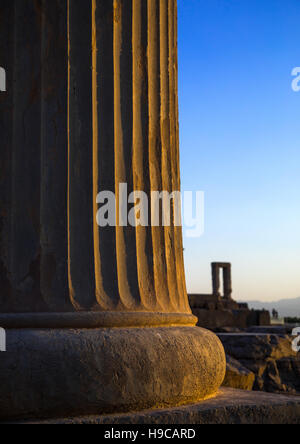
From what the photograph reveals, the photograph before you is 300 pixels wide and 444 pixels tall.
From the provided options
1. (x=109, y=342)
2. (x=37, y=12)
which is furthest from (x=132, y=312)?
(x=37, y=12)

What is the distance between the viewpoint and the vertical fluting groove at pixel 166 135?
328 centimetres

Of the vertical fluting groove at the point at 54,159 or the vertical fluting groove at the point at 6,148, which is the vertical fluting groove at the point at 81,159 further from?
the vertical fluting groove at the point at 6,148

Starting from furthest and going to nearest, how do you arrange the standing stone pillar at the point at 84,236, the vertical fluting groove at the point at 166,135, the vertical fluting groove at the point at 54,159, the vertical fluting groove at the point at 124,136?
1. the vertical fluting groove at the point at 166,135
2. the vertical fluting groove at the point at 124,136
3. the vertical fluting groove at the point at 54,159
4. the standing stone pillar at the point at 84,236

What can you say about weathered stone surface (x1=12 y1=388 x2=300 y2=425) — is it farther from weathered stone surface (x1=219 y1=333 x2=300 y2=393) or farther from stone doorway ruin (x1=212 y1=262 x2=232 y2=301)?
stone doorway ruin (x1=212 y1=262 x2=232 y2=301)

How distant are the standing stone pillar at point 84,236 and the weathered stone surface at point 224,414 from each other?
0.11 meters

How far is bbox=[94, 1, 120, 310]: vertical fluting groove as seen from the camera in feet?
9.62

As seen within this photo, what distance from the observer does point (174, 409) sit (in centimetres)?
272

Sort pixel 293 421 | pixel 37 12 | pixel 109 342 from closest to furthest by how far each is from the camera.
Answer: pixel 109 342
pixel 293 421
pixel 37 12

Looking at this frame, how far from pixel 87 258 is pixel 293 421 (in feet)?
4.33

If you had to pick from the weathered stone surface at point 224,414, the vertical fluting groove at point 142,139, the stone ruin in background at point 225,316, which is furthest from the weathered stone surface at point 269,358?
the stone ruin in background at point 225,316

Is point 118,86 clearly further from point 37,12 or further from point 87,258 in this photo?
point 87,258

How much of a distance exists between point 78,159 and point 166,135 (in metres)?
0.68

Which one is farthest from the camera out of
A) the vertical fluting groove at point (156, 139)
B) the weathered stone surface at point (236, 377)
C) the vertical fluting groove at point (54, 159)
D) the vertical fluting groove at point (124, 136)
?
the weathered stone surface at point (236, 377)

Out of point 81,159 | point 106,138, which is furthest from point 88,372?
point 106,138
